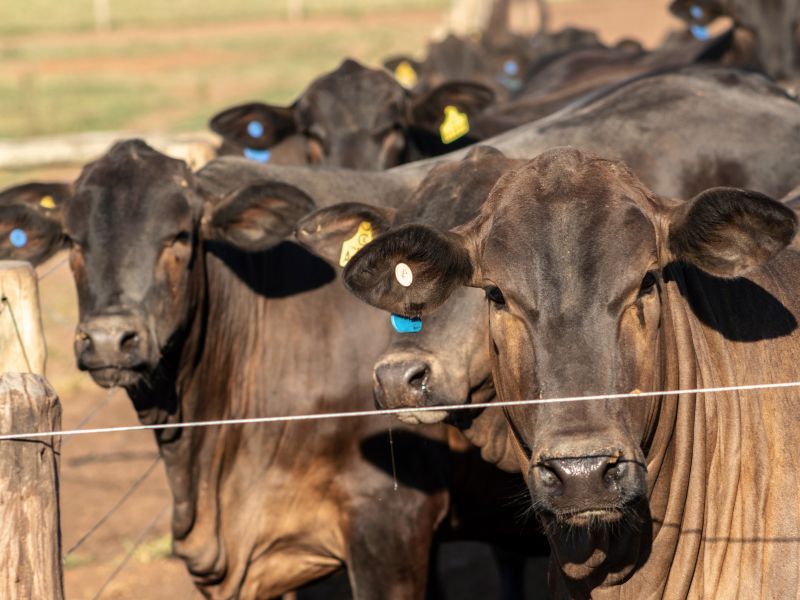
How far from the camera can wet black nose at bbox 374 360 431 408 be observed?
4.26m

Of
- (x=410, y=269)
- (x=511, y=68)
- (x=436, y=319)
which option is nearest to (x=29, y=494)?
(x=410, y=269)

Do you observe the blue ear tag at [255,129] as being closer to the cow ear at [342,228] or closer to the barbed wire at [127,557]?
the barbed wire at [127,557]

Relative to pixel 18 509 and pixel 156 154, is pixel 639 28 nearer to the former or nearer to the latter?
pixel 156 154

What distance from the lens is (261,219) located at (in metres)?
5.38

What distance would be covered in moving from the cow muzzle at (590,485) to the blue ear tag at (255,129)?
5.47 m

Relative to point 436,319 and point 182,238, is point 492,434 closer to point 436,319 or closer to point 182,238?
point 436,319

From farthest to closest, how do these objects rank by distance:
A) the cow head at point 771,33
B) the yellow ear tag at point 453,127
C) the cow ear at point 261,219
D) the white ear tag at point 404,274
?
the cow head at point 771,33, the yellow ear tag at point 453,127, the cow ear at point 261,219, the white ear tag at point 404,274

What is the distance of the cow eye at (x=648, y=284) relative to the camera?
11.2 feet

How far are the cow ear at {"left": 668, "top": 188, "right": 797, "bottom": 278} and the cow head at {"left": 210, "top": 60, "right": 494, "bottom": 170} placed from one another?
4420mm

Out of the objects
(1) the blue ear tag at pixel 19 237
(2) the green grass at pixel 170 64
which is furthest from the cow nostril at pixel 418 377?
(2) the green grass at pixel 170 64

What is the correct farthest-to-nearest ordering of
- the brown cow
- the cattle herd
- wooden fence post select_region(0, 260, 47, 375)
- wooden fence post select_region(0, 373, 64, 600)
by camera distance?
wooden fence post select_region(0, 260, 47, 375)
wooden fence post select_region(0, 373, 64, 600)
the cattle herd
the brown cow

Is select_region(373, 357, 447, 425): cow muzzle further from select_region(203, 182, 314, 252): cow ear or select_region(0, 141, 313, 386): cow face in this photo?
select_region(203, 182, 314, 252): cow ear

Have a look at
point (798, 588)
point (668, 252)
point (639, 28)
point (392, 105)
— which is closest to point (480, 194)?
point (668, 252)

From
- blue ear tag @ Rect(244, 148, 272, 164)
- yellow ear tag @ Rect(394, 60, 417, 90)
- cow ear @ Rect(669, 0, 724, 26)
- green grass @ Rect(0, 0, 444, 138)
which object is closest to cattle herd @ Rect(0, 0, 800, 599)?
blue ear tag @ Rect(244, 148, 272, 164)
